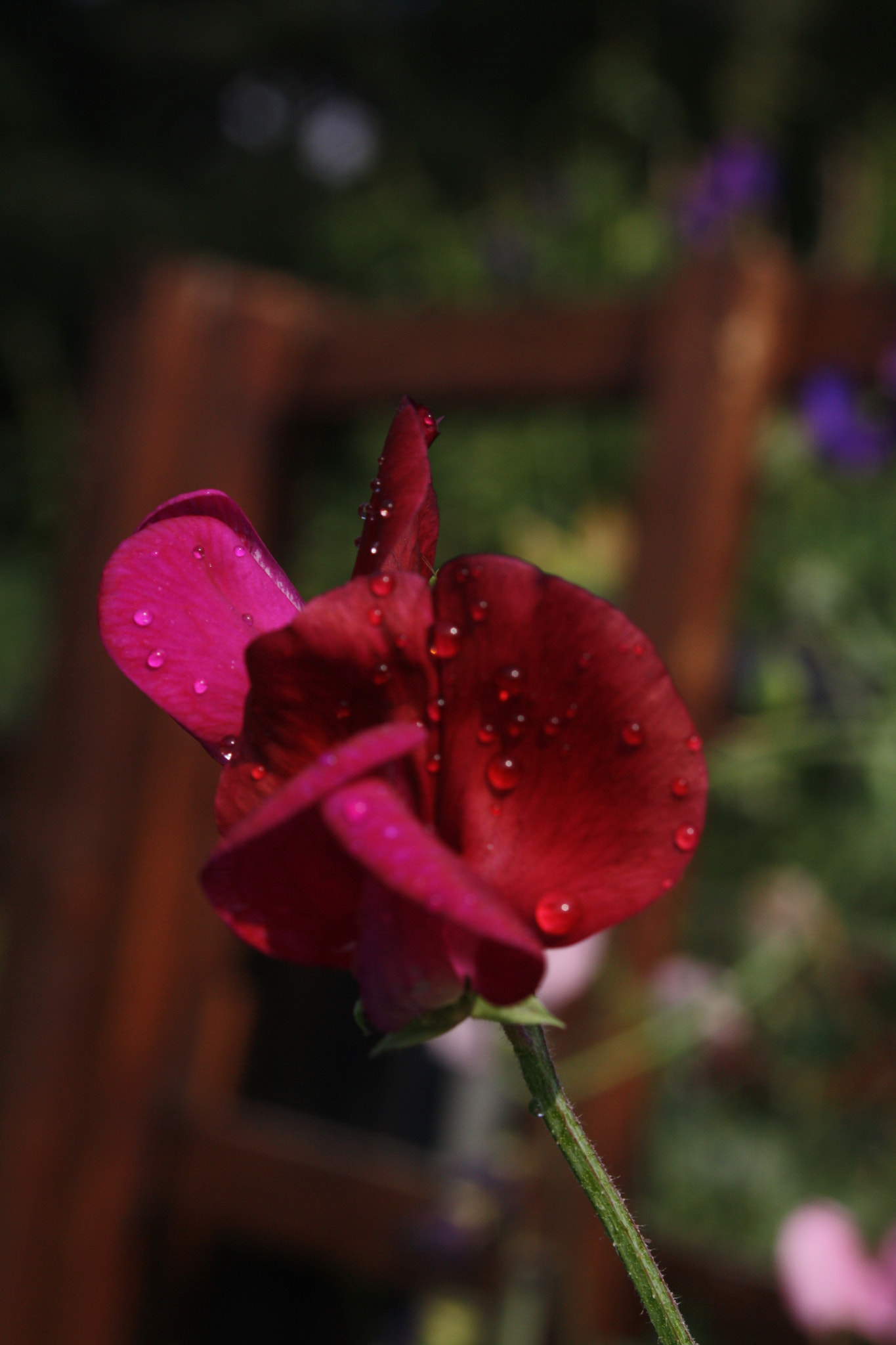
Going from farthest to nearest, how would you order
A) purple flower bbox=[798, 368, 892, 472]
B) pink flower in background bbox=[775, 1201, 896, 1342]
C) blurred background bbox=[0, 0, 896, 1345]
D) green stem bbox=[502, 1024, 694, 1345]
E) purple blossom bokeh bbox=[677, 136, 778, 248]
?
purple blossom bokeh bbox=[677, 136, 778, 248] → purple flower bbox=[798, 368, 892, 472] → blurred background bbox=[0, 0, 896, 1345] → pink flower in background bbox=[775, 1201, 896, 1342] → green stem bbox=[502, 1024, 694, 1345]

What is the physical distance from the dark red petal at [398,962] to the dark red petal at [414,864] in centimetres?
2

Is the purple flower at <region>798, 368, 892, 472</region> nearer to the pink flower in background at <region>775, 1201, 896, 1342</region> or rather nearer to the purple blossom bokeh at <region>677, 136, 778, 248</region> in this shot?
the pink flower in background at <region>775, 1201, 896, 1342</region>

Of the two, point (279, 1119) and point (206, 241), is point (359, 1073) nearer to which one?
point (279, 1119)

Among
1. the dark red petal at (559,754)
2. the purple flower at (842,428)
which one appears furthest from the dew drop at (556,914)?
the purple flower at (842,428)

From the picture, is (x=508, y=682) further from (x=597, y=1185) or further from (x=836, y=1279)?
(x=836, y=1279)

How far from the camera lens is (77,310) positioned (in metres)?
6.88

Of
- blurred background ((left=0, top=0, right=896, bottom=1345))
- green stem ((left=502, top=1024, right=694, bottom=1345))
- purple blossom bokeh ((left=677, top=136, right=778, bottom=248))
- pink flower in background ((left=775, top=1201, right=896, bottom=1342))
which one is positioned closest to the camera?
green stem ((left=502, top=1024, right=694, bottom=1345))

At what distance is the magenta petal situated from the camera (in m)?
0.21

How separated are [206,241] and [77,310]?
71cm

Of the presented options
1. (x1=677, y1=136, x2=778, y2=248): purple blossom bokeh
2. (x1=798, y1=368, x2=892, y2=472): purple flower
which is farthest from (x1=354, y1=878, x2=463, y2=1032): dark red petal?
(x1=677, y1=136, x2=778, y2=248): purple blossom bokeh

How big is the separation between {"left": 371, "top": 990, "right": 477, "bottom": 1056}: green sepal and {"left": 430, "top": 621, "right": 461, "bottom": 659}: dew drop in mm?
51

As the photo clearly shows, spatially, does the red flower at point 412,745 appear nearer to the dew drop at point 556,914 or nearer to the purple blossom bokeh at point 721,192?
the dew drop at point 556,914

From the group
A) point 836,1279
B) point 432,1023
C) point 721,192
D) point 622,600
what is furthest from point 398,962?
point 721,192

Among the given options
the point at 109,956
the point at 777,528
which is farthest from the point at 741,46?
the point at 109,956
